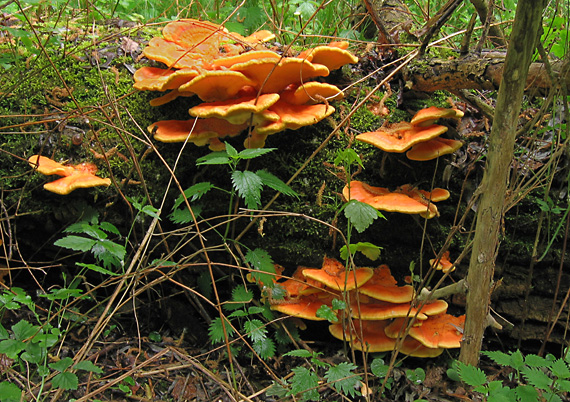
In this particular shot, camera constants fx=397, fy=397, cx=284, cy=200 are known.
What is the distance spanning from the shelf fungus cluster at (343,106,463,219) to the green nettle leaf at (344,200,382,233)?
0.35m

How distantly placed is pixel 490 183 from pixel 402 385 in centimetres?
153

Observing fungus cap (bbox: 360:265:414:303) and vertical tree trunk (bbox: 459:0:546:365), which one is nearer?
vertical tree trunk (bbox: 459:0:546:365)

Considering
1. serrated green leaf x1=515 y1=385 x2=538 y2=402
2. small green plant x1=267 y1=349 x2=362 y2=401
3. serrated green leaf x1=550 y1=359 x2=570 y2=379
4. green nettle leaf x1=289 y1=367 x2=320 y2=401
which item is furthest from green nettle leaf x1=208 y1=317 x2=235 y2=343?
serrated green leaf x1=550 y1=359 x2=570 y2=379

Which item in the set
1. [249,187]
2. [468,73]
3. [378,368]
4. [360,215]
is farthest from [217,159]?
[468,73]

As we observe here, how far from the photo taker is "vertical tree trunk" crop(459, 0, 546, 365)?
1.97m

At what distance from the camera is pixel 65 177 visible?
286 cm

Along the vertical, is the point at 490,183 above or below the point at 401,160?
above

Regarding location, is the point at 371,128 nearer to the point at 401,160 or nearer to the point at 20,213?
the point at 401,160

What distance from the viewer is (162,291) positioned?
308 centimetres

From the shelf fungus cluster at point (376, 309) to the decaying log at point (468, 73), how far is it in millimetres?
1430

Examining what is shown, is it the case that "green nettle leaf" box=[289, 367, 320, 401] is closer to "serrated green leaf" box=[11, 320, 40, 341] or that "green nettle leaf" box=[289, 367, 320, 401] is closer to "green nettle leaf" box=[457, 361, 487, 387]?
"green nettle leaf" box=[457, 361, 487, 387]

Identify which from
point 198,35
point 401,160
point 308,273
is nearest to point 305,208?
point 308,273

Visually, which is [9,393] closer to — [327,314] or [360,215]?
[327,314]

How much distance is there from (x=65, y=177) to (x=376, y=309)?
7.83 ft
